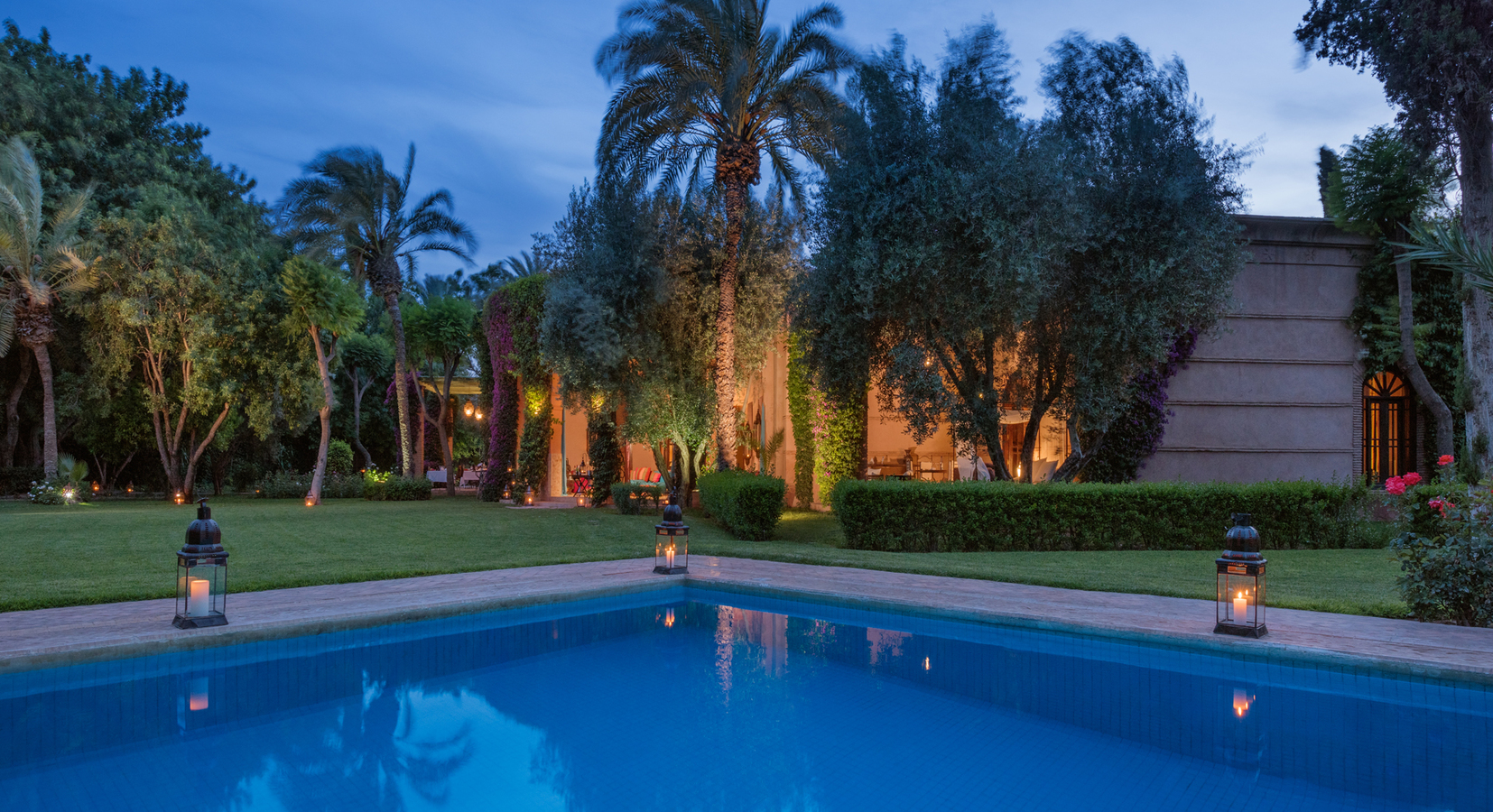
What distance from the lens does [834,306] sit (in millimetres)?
11695

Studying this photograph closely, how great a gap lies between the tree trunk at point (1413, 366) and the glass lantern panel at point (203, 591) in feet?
58.1

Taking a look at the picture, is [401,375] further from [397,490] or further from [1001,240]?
[1001,240]

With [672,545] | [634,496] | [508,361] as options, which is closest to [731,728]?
[672,545]

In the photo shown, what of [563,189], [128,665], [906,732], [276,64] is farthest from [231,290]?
[563,189]

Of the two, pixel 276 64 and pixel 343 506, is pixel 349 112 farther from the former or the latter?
pixel 343 506

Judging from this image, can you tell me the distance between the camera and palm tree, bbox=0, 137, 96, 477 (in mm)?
17391

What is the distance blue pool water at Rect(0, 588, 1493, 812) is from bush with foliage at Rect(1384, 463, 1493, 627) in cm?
183

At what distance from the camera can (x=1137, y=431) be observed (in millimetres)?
14594

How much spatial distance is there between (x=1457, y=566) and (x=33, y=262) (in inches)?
953

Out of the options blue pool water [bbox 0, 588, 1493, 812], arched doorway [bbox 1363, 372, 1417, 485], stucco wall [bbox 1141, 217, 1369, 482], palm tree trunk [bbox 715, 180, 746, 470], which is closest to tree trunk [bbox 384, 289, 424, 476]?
palm tree trunk [bbox 715, 180, 746, 470]

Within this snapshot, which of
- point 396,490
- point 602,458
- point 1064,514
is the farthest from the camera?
point 396,490

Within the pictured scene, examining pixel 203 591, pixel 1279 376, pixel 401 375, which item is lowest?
pixel 203 591

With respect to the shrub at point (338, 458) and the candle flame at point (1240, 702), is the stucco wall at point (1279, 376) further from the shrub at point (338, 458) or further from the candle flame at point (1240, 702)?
the shrub at point (338, 458)

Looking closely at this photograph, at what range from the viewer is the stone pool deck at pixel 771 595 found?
5.35 meters
